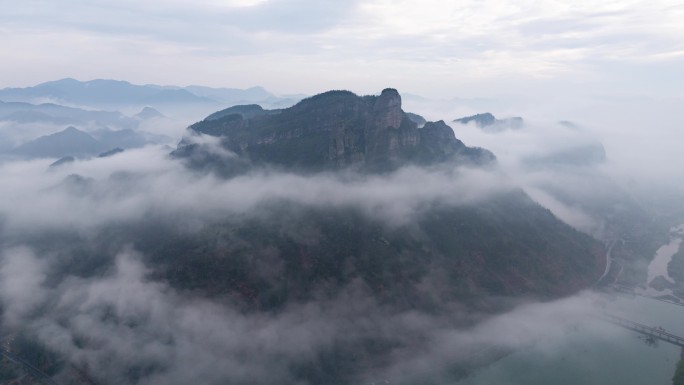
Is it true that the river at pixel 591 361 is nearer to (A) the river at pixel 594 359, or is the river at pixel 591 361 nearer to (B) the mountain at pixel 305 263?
(A) the river at pixel 594 359

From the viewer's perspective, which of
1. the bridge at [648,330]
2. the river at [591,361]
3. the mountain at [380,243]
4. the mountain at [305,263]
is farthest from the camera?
the mountain at [380,243]

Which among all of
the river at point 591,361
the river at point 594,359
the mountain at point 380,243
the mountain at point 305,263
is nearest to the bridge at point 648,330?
the river at point 594,359

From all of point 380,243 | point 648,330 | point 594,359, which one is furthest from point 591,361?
point 380,243

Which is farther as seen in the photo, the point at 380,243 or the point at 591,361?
the point at 380,243

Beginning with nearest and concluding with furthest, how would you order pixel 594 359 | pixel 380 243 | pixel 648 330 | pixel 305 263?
pixel 594 359
pixel 648 330
pixel 305 263
pixel 380 243

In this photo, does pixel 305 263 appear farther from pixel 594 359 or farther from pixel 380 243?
pixel 594 359

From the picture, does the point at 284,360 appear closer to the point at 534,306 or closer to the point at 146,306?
the point at 146,306

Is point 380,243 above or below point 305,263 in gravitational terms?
above

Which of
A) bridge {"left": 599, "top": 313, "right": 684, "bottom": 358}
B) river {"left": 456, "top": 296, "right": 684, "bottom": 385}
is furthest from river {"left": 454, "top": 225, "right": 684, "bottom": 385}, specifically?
bridge {"left": 599, "top": 313, "right": 684, "bottom": 358}

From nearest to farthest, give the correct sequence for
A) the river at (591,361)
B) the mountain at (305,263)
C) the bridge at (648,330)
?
the river at (591,361) → the mountain at (305,263) → the bridge at (648,330)
